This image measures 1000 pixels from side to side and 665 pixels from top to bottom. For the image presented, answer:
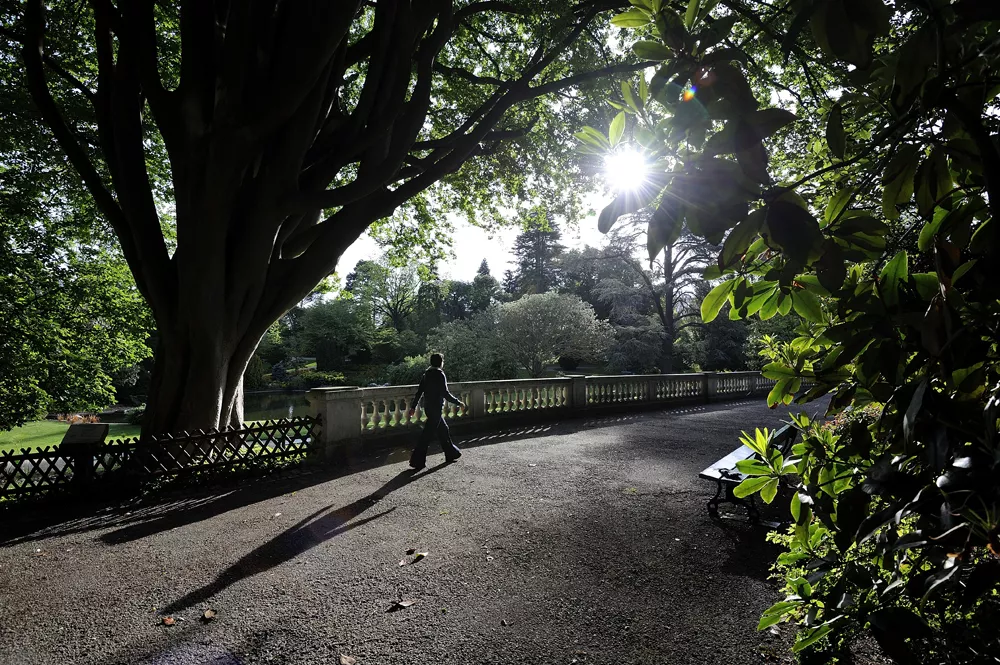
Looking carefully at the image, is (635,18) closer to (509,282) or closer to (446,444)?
(446,444)

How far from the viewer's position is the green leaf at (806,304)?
115 cm

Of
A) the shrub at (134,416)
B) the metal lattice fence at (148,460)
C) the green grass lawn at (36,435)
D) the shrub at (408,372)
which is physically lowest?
the shrub at (134,416)

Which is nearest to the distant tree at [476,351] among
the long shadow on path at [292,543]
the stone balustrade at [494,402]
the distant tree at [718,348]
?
the stone balustrade at [494,402]

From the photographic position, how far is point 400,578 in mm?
3789

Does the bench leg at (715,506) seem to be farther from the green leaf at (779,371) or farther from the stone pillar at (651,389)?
the stone pillar at (651,389)

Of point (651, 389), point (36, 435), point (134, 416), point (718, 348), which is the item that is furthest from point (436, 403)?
point (718, 348)

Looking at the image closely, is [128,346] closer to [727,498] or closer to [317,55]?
[317,55]

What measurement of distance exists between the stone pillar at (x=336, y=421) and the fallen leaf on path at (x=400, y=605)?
5071 mm

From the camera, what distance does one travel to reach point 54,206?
462 inches

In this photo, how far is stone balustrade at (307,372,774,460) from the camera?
27.0 ft

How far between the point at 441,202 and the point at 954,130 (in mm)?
14343

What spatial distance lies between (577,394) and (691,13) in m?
12.9

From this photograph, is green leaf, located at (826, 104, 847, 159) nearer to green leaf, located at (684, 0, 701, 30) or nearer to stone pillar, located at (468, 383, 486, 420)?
green leaf, located at (684, 0, 701, 30)

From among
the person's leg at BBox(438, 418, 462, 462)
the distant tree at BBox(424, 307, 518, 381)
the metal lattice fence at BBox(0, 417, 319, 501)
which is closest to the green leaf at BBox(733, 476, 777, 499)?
the person's leg at BBox(438, 418, 462, 462)
